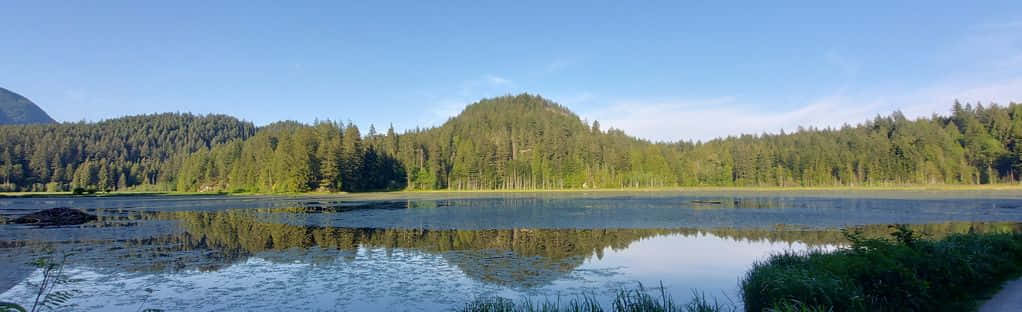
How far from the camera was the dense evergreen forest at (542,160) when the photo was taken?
111 metres

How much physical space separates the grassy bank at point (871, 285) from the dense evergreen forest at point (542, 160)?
98.4 m

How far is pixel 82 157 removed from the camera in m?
160

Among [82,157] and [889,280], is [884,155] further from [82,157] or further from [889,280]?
[82,157]

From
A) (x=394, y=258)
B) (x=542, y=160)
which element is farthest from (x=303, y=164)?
(x=394, y=258)

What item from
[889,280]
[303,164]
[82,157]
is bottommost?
[889,280]

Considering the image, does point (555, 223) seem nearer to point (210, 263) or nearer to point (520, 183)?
point (210, 263)

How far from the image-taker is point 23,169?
13362cm

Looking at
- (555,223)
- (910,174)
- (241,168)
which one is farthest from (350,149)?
(910,174)

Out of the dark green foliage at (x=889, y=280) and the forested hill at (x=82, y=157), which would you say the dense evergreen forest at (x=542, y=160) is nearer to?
the forested hill at (x=82, y=157)

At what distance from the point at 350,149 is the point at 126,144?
438ft

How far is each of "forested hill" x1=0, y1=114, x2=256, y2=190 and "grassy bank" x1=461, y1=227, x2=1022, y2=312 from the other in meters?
162

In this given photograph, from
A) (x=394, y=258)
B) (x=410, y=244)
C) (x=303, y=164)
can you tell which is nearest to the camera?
(x=394, y=258)

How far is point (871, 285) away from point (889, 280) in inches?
13.7

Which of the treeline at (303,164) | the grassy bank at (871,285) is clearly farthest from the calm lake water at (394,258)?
the treeline at (303,164)
